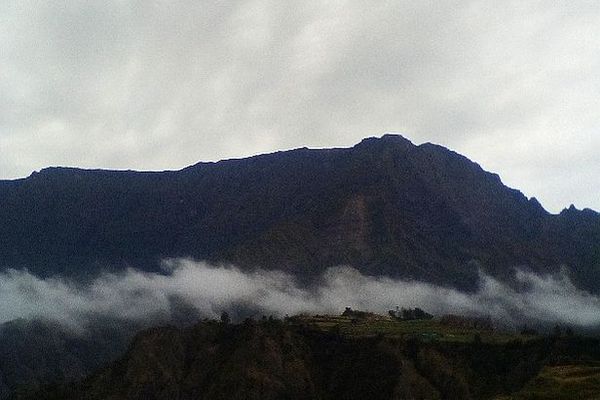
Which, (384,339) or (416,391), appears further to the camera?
(384,339)

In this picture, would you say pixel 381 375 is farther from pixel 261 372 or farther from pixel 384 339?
pixel 261 372

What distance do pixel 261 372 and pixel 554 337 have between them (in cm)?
7402

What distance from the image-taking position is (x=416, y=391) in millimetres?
179250

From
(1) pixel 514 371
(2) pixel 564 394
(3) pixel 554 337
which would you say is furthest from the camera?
(3) pixel 554 337

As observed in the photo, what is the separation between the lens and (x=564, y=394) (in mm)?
131125

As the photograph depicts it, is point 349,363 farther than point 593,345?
Yes

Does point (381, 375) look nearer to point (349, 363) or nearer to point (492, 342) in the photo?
point (349, 363)

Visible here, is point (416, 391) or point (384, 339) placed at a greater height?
point (384, 339)

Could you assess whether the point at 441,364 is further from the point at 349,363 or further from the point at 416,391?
the point at 349,363

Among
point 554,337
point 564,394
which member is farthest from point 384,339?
point 564,394

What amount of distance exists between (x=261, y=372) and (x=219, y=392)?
11684mm

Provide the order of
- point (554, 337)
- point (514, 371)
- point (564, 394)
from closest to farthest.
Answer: point (564, 394) → point (514, 371) → point (554, 337)

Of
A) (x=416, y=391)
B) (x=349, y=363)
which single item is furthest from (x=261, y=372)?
(x=416, y=391)

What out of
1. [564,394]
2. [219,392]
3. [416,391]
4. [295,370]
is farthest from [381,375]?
[564,394]
